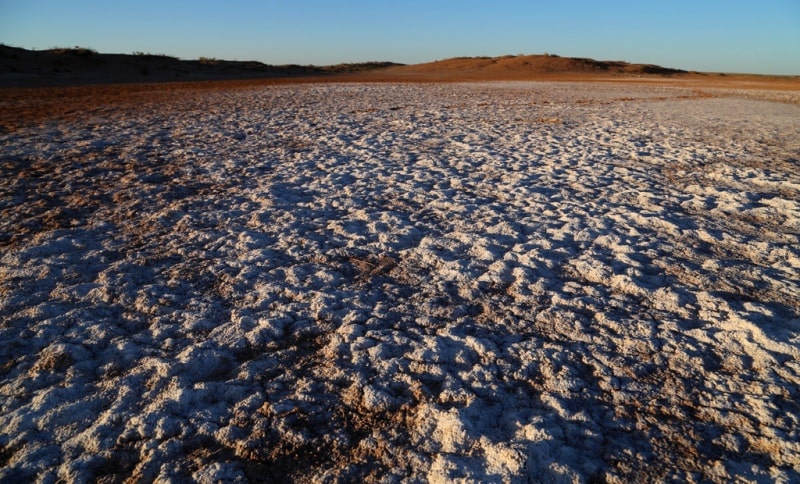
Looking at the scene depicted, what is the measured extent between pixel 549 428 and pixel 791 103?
17.0 metres

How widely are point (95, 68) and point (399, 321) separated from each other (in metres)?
28.6

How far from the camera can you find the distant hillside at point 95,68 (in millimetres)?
20438

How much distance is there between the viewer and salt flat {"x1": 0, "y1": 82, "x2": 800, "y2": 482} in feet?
6.74

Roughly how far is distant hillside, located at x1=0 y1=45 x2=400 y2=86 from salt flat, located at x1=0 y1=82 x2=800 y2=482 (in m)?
18.0

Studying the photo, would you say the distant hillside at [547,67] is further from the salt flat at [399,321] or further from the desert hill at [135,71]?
the salt flat at [399,321]

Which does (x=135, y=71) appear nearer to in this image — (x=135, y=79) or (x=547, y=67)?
(x=135, y=79)

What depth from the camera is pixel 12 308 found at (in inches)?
121

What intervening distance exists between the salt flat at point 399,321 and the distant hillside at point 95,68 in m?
18.0

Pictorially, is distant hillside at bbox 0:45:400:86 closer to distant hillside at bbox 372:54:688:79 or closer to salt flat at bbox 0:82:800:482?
salt flat at bbox 0:82:800:482

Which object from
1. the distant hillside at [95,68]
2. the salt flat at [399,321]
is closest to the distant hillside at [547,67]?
the distant hillside at [95,68]

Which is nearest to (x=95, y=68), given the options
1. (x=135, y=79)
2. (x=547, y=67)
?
(x=135, y=79)

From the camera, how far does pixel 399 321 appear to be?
9.82ft

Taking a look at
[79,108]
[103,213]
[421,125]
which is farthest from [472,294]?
[79,108]

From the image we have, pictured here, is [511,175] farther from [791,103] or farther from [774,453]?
[791,103]
